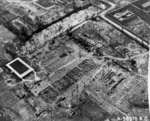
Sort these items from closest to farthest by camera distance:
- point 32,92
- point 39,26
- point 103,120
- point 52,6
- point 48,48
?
point 103,120, point 32,92, point 48,48, point 39,26, point 52,6

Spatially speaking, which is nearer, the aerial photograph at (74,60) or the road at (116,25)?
the aerial photograph at (74,60)

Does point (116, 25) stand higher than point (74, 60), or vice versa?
point (116, 25)

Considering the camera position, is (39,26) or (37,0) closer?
(39,26)

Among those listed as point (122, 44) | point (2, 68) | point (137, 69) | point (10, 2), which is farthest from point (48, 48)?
→ point (10, 2)

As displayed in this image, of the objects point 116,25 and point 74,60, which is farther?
point 116,25

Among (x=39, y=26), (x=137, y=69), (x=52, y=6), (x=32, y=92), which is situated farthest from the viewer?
(x=52, y=6)

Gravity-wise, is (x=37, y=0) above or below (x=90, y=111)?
above

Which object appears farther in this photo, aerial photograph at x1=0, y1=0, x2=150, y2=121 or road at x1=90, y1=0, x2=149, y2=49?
road at x1=90, y1=0, x2=149, y2=49

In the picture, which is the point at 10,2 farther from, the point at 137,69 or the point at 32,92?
the point at 137,69
